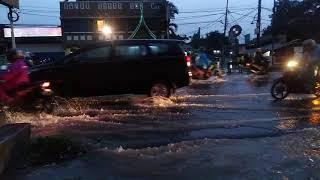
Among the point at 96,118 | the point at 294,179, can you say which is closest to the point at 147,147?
the point at 294,179

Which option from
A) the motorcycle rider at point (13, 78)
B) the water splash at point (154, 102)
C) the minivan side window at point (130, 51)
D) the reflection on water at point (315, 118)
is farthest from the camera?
the minivan side window at point (130, 51)

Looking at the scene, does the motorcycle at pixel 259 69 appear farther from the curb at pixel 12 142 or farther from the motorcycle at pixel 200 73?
the curb at pixel 12 142

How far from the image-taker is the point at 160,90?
1619 centimetres

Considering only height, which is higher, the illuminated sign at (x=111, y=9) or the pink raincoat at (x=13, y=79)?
the illuminated sign at (x=111, y=9)

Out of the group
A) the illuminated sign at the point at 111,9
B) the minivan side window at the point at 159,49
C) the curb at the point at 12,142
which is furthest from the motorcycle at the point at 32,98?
the illuminated sign at the point at 111,9

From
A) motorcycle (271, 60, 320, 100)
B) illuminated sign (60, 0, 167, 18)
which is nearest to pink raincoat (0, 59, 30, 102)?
motorcycle (271, 60, 320, 100)

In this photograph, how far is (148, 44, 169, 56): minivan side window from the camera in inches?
635

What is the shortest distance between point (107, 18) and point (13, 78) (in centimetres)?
4949

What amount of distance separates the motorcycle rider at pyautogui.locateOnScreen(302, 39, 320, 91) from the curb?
9.37 m

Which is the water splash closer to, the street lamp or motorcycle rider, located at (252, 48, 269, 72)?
motorcycle rider, located at (252, 48, 269, 72)

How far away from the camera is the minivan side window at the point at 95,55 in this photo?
50.5 ft

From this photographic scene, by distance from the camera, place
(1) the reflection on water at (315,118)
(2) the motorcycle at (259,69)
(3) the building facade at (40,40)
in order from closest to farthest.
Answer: (1) the reflection on water at (315,118)
(2) the motorcycle at (259,69)
(3) the building facade at (40,40)

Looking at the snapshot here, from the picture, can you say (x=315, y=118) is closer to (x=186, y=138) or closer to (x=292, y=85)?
(x=186, y=138)

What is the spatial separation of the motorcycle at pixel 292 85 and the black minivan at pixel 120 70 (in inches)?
98.8
